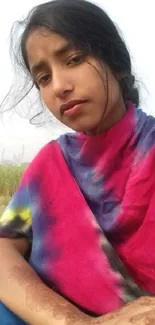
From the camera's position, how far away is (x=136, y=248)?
5.38 feet

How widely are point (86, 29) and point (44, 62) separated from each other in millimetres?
187

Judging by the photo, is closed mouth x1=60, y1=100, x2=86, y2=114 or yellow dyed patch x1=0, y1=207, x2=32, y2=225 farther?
yellow dyed patch x1=0, y1=207, x2=32, y2=225

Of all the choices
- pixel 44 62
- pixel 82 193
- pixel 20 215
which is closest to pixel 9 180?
pixel 20 215

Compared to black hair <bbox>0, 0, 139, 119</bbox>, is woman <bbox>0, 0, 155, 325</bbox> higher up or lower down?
lower down

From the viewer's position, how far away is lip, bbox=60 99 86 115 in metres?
1.68

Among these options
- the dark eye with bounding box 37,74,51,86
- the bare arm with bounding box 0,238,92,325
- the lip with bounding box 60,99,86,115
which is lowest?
the bare arm with bounding box 0,238,92,325

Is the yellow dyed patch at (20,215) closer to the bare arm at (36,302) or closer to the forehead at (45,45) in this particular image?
the bare arm at (36,302)

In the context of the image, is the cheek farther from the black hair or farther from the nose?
the black hair

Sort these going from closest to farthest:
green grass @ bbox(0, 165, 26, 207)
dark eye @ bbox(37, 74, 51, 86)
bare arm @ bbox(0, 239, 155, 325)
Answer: bare arm @ bbox(0, 239, 155, 325), dark eye @ bbox(37, 74, 51, 86), green grass @ bbox(0, 165, 26, 207)

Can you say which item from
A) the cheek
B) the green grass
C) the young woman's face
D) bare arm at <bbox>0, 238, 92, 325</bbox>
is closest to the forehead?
the young woman's face

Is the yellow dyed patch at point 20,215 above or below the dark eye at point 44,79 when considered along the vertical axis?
below

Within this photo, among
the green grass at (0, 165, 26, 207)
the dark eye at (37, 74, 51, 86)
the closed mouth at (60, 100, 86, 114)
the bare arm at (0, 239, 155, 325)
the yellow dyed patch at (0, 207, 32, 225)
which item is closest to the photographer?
the bare arm at (0, 239, 155, 325)

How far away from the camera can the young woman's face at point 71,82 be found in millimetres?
1680

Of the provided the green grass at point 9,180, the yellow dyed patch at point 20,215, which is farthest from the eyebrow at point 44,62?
the green grass at point 9,180
